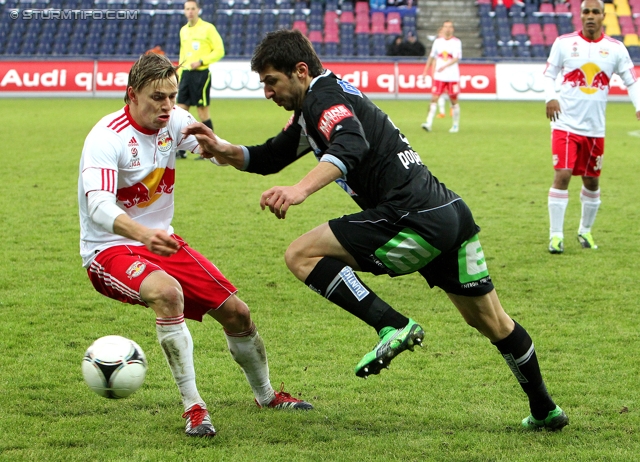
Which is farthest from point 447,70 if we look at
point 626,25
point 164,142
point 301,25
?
point 626,25

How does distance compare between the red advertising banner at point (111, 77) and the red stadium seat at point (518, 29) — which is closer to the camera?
the red advertising banner at point (111, 77)

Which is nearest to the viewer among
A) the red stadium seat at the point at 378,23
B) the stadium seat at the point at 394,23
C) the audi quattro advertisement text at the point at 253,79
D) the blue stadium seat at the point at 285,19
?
the audi quattro advertisement text at the point at 253,79

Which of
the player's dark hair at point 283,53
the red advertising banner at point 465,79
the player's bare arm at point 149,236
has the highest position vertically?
the player's dark hair at point 283,53

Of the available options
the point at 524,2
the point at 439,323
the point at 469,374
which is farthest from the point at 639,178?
the point at 524,2

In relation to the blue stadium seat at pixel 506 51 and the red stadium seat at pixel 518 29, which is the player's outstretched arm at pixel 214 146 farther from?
the red stadium seat at pixel 518 29

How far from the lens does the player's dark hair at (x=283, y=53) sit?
3.80 metres

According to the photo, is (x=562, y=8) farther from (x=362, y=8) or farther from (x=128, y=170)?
(x=128, y=170)

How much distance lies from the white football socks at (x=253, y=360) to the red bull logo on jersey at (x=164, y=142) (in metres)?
1.03

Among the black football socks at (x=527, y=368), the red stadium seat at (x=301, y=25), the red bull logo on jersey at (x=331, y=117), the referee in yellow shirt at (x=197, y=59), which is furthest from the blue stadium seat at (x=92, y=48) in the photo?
the black football socks at (x=527, y=368)

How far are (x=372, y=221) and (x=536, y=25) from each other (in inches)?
1200

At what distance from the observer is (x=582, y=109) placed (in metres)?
8.45

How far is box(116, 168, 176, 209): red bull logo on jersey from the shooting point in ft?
14.1

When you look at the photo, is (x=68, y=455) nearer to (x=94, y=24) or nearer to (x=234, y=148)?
(x=234, y=148)

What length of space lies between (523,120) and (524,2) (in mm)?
15276
